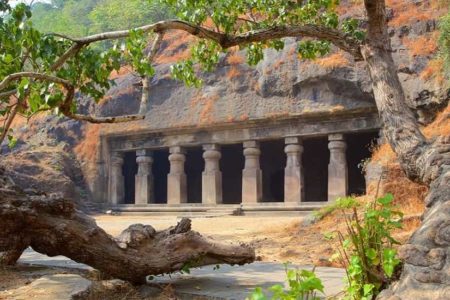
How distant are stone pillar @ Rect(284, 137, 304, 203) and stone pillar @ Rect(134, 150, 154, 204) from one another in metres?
6.05

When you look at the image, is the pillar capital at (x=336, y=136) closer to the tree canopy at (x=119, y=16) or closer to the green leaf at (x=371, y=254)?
the green leaf at (x=371, y=254)

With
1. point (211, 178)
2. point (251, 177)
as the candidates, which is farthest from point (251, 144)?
point (211, 178)

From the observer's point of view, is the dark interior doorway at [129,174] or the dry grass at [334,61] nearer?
the dry grass at [334,61]

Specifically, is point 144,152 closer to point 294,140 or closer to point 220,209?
point 220,209

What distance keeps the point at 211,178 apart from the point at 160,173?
6.04m

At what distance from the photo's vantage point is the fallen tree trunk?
510 centimetres

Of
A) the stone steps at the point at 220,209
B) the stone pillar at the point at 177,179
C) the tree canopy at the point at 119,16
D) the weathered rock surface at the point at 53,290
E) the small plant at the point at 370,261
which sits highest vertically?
the tree canopy at the point at 119,16

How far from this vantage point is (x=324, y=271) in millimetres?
6215

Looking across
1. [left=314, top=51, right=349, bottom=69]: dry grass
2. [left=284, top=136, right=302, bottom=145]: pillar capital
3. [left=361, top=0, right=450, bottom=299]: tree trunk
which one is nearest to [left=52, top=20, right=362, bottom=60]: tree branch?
[left=361, top=0, right=450, bottom=299]: tree trunk

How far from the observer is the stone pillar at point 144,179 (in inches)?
822

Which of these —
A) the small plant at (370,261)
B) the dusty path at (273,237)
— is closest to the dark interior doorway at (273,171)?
the dusty path at (273,237)

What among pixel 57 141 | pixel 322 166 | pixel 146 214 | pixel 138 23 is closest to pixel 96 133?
pixel 57 141

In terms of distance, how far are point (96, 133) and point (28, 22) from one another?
59.4 feet

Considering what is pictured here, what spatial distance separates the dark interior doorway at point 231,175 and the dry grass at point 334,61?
8.09 metres
